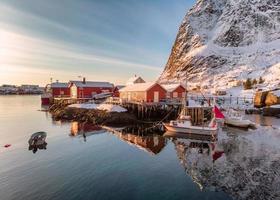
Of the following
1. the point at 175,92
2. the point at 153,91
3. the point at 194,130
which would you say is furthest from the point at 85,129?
the point at 175,92

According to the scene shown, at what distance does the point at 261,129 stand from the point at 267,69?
3045 inches

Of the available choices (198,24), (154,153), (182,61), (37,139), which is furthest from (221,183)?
(198,24)

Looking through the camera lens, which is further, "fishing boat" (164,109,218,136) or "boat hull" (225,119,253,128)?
"boat hull" (225,119,253,128)

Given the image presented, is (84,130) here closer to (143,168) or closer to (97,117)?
(97,117)

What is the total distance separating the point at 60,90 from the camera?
82188 mm

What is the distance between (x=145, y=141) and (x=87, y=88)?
4209cm

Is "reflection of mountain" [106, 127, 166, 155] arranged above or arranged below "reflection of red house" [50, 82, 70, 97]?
below

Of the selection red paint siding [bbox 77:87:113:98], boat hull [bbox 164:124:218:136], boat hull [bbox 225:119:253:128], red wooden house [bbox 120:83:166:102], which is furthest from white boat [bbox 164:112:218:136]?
red paint siding [bbox 77:87:113:98]

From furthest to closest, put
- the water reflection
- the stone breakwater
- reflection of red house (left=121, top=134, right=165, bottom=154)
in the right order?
1. the stone breakwater
2. the water reflection
3. reflection of red house (left=121, top=134, right=165, bottom=154)

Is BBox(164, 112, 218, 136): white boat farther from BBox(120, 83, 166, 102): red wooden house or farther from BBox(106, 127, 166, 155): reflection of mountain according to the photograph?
BBox(120, 83, 166, 102): red wooden house

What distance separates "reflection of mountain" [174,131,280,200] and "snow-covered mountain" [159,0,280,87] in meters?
77.4

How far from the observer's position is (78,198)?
50.0 ft

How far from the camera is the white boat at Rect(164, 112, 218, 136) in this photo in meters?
31.8

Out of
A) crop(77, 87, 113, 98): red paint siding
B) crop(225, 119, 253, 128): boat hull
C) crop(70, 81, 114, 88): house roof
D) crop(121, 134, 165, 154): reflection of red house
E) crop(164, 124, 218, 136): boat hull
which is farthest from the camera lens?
crop(70, 81, 114, 88): house roof
